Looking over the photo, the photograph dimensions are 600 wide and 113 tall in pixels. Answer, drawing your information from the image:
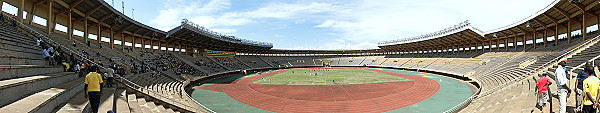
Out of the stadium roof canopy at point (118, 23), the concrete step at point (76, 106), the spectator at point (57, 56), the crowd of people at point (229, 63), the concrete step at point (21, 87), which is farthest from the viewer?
the crowd of people at point (229, 63)

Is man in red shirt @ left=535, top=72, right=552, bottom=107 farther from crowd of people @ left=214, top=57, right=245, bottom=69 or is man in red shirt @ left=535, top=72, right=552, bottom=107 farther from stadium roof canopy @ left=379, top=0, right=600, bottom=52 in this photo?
crowd of people @ left=214, top=57, right=245, bottom=69

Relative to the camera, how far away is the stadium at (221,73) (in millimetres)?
7332

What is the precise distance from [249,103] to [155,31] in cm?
2213

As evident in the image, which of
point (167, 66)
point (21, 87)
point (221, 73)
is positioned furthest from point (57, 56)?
point (221, 73)

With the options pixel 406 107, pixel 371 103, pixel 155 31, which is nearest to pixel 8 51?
pixel 371 103

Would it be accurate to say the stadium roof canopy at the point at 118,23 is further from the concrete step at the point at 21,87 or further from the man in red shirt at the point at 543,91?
the man in red shirt at the point at 543,91

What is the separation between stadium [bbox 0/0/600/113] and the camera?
733 centimetres

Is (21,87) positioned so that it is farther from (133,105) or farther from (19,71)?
(133,105)

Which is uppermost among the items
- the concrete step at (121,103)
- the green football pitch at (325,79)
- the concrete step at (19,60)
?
the concrete step at (19,60)

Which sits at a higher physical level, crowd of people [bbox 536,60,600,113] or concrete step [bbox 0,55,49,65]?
concrete step [bbox 0,55,49,65]

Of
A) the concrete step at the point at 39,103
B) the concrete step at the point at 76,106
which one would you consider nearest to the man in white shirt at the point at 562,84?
the concrete step at the point at 39,103

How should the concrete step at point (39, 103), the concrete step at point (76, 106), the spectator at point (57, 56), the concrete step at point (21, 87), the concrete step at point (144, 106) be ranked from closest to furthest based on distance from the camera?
the concrete step at point (39, 103) → the concrete step at point (21, 87) → the concrete step at point (76, 106) → the concrete step at point (144, 106) → the spectator at point (57, 56)

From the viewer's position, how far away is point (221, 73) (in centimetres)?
3962

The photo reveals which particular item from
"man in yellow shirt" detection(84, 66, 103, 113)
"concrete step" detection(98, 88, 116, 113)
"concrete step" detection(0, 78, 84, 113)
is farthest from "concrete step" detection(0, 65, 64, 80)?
"man in yellow shirt" detection(84, 66, 103, 113)
